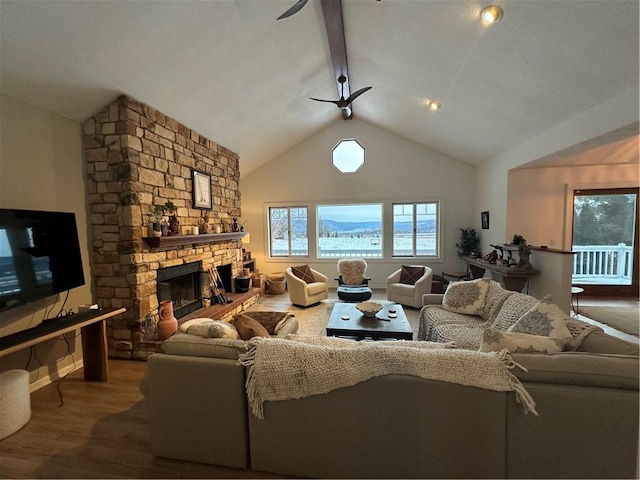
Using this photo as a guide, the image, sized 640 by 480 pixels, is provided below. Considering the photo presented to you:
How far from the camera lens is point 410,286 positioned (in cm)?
481

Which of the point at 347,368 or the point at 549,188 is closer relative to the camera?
the point at 347,368

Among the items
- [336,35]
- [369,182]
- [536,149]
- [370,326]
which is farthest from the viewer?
[369,182]

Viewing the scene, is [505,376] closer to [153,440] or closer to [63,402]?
[153,440]

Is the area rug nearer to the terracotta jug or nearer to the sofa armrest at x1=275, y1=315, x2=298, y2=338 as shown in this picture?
the sofa armrest at x1=275, y1=315, x2=298, y2=338

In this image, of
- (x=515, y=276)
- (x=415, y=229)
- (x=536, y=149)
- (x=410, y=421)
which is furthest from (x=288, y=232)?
(x=410, y=421)

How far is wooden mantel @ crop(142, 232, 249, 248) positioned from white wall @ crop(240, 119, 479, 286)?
2290 millimetres

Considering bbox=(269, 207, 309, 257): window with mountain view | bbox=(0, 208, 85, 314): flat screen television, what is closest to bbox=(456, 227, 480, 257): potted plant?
bbox=(269, 207, 309, 257): window with mountain view

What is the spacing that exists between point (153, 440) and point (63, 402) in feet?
4.48

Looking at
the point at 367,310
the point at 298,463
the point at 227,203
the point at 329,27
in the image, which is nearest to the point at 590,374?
the point at 298,463

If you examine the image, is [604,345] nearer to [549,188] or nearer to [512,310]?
[512,310]

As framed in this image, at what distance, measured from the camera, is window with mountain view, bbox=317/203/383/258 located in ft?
22.0

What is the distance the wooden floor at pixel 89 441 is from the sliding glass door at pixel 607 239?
6555 mm

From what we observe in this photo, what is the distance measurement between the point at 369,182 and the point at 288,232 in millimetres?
2362

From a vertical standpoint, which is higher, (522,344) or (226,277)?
(522,344)
